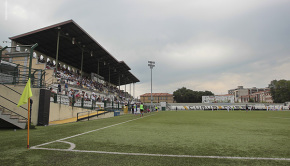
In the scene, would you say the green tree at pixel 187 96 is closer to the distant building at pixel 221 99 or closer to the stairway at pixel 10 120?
the distant building at pixel 221 99

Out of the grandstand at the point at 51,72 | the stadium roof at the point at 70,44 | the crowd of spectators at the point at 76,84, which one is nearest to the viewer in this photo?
the grandstand at the point at 51,72

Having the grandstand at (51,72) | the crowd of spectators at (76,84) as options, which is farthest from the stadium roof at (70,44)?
the crowd of spectators at (76,84)

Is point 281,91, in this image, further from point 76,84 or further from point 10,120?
point 10,120

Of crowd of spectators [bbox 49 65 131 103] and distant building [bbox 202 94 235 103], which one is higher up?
crowd of spectators [bbox 49 65 131 103]

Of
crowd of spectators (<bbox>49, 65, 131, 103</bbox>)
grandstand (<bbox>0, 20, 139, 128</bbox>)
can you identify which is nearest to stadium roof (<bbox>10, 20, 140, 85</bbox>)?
grandstand (<bbox>0, 20, 139, 128</bbox>)

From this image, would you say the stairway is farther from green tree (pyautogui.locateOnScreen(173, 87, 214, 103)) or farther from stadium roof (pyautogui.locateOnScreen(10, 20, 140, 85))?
green tree (pyautogui.locateOnScreen(173, 87, 214, 103))

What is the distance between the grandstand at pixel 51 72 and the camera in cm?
1090

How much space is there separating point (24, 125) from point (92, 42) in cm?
2299

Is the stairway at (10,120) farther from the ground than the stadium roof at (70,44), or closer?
closer

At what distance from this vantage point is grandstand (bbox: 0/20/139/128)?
35.8ft

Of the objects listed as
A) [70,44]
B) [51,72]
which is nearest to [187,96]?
[70,44]

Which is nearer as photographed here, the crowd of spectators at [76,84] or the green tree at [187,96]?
the crowd of spectators at [76,84]

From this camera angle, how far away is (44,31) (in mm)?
24312

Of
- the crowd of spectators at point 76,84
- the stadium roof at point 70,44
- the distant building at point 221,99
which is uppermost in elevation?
the stadium roof at point 70,44
